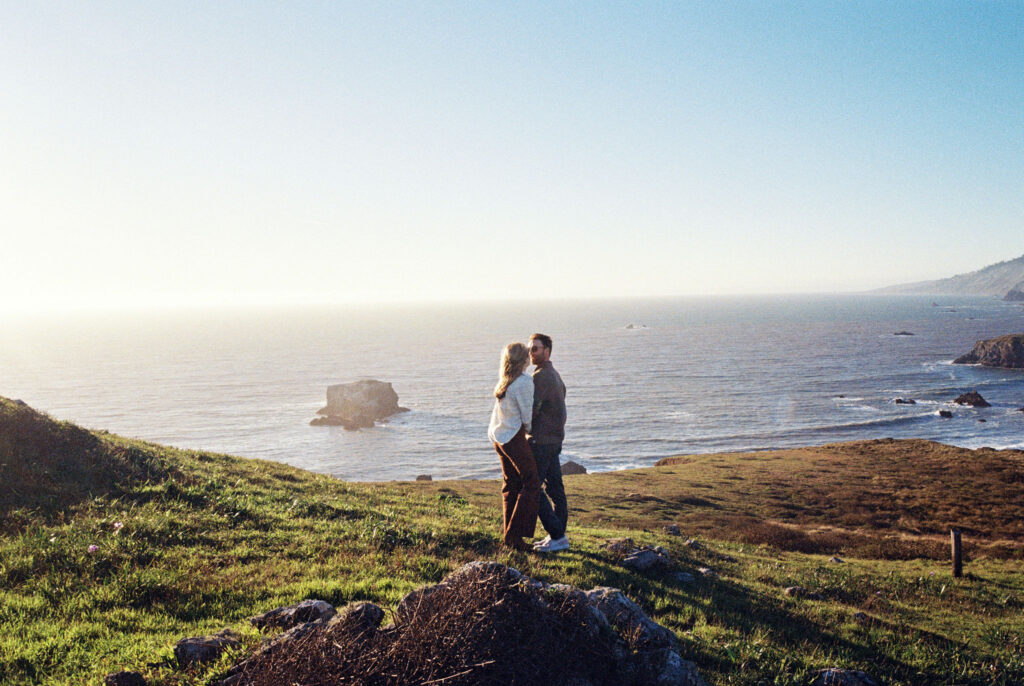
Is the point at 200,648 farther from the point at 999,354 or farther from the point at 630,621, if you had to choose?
the point at 999,354

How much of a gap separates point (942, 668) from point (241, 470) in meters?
18.0

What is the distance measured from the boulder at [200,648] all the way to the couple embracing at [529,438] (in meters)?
4.64

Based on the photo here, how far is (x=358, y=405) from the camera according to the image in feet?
305

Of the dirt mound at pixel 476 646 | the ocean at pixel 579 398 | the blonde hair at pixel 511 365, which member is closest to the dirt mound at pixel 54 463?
the dirt mound at pixel 476 646

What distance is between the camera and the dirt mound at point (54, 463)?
429 inches

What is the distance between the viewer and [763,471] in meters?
48.0

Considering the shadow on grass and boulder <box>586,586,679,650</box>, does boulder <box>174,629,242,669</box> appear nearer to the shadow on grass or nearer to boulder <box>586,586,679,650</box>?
boulder <box>586,586,679,650</box>

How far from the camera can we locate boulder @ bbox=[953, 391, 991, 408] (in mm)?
84875

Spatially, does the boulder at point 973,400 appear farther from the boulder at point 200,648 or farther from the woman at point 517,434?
the boulder at point 200,648

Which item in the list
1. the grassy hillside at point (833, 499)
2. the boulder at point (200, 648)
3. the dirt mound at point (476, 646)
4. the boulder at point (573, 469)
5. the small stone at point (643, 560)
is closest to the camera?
the dirt mound at point (476, 646)

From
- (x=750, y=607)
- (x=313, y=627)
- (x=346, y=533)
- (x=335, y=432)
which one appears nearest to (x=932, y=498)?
(x=750, y=607)

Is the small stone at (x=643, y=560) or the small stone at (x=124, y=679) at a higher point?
the small stone at (x=124, y=679)

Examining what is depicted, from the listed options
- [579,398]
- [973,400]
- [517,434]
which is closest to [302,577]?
[517,434]

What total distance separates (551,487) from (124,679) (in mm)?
6961
